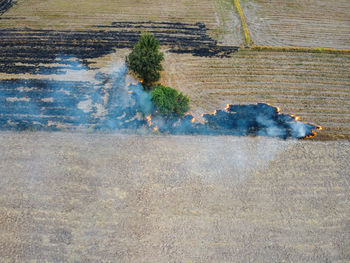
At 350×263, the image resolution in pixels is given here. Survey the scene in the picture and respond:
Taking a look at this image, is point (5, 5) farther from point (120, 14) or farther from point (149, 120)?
point (149, 120)

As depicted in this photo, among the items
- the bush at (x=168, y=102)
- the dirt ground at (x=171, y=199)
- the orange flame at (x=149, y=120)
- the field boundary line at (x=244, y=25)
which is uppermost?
the field boundary line at (x=244, y=25)

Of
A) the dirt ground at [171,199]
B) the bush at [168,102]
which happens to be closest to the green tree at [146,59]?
the bush at [168,102]

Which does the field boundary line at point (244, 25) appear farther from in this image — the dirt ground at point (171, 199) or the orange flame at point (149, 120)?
the orange flame at point (149, 120)

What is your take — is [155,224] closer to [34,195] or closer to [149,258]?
[149,258]

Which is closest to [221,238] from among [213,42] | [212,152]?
[212,152]

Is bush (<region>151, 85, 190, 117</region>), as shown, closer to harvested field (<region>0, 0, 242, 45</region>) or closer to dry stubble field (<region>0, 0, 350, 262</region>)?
dry stubble field (<region>0, 0, 350, 262</region>)

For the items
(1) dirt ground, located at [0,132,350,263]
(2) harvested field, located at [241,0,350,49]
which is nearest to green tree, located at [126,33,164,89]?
(1) dirt ground, located at [0,132,350,263]
